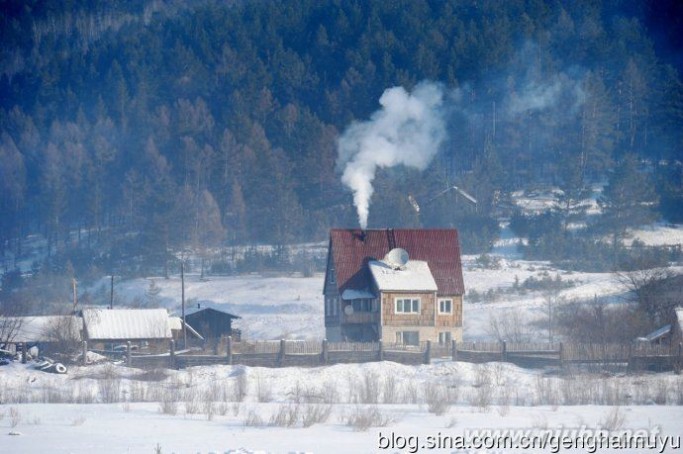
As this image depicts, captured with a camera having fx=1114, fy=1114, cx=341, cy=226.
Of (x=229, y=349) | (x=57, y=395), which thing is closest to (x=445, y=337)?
(x=229, y=349)

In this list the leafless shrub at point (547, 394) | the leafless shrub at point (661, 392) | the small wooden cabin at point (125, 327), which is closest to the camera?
the leafless shrub at point (661, 392)

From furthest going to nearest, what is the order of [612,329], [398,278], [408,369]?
[398,278] < [612,329] < [408,369]

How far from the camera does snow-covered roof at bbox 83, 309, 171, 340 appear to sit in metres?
52.2

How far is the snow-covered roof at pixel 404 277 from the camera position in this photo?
2078 inches

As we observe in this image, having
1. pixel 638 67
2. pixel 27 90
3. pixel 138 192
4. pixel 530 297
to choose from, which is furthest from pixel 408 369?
pixel 27 90

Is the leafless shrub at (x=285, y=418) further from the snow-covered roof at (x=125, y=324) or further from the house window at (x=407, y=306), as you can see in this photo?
the snow-covered roof at (x=125, y=324)

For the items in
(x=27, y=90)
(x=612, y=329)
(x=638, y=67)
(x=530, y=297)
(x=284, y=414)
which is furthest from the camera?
(x=27, y=90)

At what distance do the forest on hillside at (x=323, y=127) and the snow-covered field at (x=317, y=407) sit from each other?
43483 mm

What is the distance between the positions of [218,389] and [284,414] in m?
8.68

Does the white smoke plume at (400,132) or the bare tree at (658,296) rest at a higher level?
the white smoke plume at (400,132)

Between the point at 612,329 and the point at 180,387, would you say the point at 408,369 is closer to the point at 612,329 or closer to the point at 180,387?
the point at 180,387

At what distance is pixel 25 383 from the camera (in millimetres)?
38562

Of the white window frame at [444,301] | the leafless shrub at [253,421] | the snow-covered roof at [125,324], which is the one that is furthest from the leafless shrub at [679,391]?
the snow-covered roof at [125,324]

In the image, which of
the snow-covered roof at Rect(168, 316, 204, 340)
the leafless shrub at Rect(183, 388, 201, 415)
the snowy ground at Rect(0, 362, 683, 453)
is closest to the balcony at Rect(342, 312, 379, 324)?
the snow-covered roof at Rect(168, 316, 204, 340)
